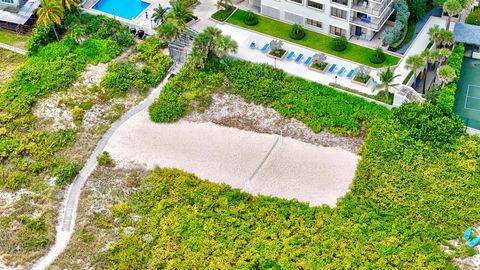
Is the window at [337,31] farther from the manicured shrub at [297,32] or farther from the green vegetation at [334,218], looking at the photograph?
the green vegetation at [334,218]

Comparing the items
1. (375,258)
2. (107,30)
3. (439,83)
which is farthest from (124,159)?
(439,83)

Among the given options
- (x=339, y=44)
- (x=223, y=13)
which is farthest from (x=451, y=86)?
(x=223, y=13)

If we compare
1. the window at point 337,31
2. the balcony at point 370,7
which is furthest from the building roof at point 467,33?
the window at point 337,31

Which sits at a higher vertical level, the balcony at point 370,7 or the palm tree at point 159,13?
the balcony at point 370,7

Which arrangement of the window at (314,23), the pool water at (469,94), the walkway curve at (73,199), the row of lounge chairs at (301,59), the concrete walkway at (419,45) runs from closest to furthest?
the walkway curve at (73,199)
the pool water at (469,94)
the concrete walkway at (419,45)
the row of lounge chairs at (301,59)
the window at (314,23)

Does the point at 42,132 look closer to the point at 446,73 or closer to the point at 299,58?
the point at 299,58

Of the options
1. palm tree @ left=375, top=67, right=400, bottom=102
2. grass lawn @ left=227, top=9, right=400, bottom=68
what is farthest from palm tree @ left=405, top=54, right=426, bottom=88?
grass lawn @ left=227, top=9, right=400, bottom=68
